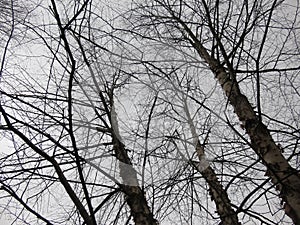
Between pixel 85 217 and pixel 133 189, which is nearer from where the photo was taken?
pixel 85 217

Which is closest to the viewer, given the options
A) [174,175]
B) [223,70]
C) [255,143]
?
[255,143]

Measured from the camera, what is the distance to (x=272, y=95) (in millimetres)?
2098

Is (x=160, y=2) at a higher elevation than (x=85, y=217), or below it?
higher

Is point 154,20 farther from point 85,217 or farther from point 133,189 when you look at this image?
point 85,217

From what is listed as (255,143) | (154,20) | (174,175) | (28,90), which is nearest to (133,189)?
(174,175)

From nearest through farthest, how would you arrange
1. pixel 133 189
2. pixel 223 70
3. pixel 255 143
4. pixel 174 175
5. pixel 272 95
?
pixel 133 189 → pixel 255 143 → pixel 174 175 → pixel 223 70 → pixel 272 95

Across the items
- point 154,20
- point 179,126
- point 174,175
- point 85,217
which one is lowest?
point 85,217

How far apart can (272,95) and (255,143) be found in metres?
0.63

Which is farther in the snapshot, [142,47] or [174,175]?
[142,47]

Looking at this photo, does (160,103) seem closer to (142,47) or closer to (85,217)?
(142,47)

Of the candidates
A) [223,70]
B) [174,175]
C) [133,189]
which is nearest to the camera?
[133,189]

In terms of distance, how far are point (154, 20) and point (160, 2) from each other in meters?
0.12

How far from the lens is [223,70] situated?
196 centimetres

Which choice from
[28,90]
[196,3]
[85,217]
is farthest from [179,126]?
[85,217]
